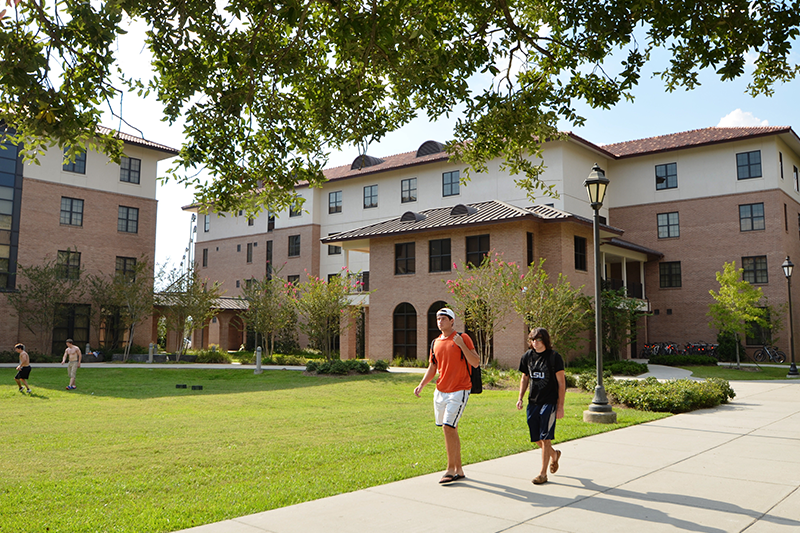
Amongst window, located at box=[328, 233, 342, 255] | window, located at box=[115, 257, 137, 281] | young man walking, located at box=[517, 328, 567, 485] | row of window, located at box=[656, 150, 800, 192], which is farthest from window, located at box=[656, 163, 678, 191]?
young man walking, located at box=[517, 328, 567, 485]

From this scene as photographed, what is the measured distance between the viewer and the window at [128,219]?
126 ft

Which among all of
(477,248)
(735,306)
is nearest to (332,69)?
(477,248)

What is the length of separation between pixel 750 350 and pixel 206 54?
3467 cm

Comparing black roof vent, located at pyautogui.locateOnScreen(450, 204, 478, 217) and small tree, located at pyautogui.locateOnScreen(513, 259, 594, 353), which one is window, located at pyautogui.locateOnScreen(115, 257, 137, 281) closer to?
black roof vent, located at pyautogui.locateOnScreen(450, 204, 478, 217)

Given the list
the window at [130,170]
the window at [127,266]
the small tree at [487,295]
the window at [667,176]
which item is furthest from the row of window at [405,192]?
the small tree at [487,295]

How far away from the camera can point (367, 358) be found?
109 ft

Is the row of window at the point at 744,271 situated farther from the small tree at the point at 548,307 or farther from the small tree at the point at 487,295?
the small tree at the point at 487,295

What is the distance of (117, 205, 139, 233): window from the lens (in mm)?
38531

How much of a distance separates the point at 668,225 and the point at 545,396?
111ft

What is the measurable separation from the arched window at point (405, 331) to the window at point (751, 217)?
19.3 m

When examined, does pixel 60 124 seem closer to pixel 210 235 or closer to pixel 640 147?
pixel 640 147

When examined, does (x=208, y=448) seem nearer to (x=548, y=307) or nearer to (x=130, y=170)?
(x=548, y=307)

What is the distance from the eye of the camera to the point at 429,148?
40000mm

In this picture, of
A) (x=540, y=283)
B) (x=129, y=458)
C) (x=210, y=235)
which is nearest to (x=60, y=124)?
(x=129, y=458)
